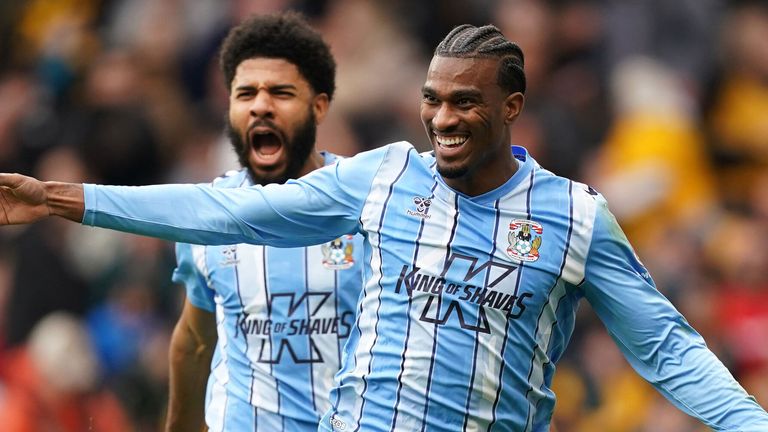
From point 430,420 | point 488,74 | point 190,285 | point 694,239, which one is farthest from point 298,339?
point 694,239

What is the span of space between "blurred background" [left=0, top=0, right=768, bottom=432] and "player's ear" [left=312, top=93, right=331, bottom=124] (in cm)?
330

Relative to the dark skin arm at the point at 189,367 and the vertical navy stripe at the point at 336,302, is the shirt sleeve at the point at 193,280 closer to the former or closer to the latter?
the dark skin arm at the point at 189,367

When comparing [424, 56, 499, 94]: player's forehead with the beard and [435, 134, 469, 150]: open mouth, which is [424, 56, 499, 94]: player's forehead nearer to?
[435, 134, 469, 150]: open mouth

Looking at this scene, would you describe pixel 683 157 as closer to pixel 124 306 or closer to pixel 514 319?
pixel 124 306

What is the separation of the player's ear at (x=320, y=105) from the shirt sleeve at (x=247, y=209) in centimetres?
115

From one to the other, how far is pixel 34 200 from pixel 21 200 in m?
0.04

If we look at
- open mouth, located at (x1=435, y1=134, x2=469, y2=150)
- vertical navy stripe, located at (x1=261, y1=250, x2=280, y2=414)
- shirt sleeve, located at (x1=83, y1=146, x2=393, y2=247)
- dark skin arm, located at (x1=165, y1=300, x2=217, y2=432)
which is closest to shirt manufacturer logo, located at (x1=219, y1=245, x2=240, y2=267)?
vertical navy stripe, located at (x1=261, y1=250, x2=280, y2=414)

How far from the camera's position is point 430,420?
479 centimetres

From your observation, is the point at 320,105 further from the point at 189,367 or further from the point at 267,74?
the point at 189,367

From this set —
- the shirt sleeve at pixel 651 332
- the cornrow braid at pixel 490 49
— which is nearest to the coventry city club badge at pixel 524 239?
the shirt sleeve at pixel 651 332

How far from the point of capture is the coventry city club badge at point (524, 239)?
4.86 m

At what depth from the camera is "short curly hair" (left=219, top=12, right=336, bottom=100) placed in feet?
20.3

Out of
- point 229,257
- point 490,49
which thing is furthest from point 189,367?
point 490,49

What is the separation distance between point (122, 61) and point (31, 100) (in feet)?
Result: 2.55
